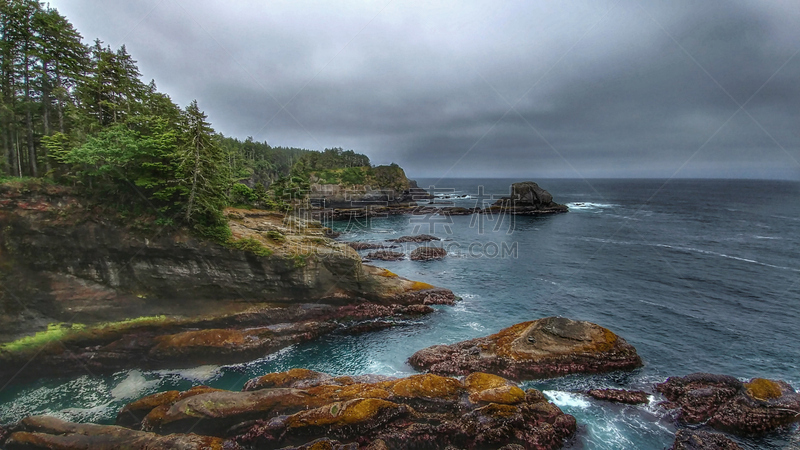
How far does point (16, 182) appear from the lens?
2747 cm

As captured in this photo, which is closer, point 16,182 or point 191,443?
point 191,443

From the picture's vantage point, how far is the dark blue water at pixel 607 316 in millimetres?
22438

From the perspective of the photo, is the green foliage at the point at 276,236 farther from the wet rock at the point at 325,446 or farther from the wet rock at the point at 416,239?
the wet rock at the point at 416,239

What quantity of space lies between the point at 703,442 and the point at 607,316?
18.6m

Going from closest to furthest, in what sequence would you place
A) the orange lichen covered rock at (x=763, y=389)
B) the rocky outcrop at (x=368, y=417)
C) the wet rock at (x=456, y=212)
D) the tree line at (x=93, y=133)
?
1. the rocky outcrop at (x=368, y=417)
2. the orange lichen covered rock at (x=763, y=389)
3. the tree line at (x=93, y=133)
4. the wet rock at (x=456, y=212)

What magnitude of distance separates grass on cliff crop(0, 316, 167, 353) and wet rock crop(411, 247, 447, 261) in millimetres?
39104

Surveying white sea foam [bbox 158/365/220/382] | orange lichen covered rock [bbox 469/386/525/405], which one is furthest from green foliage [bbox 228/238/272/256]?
orange lichen covered rock [bbox 469/386/525/405]

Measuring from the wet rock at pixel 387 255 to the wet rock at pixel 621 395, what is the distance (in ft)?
130

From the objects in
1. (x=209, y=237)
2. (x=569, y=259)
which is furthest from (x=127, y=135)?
(x=569, y=259)

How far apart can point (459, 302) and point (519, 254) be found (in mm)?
26606

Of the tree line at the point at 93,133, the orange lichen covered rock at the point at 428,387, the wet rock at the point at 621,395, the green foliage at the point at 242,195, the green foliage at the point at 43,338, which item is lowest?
the wet rock at the point at 621,395

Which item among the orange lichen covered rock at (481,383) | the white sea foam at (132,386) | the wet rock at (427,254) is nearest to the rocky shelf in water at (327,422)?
the orange lichen covered rock at (481,383)

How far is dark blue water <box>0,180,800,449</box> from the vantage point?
22.4m

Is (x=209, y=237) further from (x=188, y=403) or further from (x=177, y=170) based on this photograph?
(x=188, y=403)
